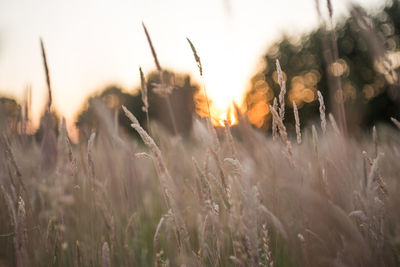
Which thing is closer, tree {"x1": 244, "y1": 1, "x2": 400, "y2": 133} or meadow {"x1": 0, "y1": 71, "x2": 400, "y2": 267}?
meadow {"x1": 0, "y1": 71, "x2": 400, "y2": 267}

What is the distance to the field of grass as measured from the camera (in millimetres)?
726

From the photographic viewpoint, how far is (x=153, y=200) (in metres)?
2.04

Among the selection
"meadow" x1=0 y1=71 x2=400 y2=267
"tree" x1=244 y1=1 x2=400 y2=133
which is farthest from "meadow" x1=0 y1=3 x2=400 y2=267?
"tree" x1=244 y1=1 x2=400 y2=133

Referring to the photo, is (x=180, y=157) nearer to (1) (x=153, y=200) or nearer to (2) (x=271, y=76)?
(1) (x=153, y=200)

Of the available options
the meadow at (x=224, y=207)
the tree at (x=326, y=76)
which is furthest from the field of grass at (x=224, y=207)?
the tree at (x=326, y=76)

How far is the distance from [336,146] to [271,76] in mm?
32552

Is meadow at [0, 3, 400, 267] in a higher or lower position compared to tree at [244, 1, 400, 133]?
lower

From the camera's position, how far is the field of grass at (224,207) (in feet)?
2.38

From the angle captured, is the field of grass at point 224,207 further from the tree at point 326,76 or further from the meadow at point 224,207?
the tree at point 326,76

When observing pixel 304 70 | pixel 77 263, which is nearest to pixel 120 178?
pixel 77 263

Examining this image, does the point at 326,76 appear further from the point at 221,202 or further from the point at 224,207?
the point at 224,207

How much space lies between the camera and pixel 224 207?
827 millimetres

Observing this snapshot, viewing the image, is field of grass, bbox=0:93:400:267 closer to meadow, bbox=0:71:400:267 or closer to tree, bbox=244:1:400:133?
meadow, bbox=0:71:400:267

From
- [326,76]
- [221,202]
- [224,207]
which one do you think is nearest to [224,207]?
[224,207]
